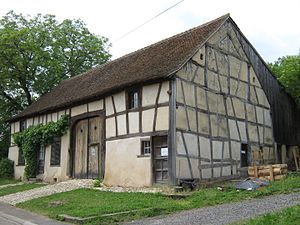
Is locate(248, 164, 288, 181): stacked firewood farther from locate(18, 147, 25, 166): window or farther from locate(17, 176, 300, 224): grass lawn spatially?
locate(18, 147, 25, 166): window

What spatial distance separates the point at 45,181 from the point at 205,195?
12299 mm

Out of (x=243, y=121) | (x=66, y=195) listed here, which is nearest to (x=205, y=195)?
(x=66, y=195)

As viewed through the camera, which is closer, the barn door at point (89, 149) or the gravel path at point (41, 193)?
the gravel path at point (41, 193)

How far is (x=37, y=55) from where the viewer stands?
98.6 feet

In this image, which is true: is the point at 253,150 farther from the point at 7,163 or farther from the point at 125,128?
the point at 7,163

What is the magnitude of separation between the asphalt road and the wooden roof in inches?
281

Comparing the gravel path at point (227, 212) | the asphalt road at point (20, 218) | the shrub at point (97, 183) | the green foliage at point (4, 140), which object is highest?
the green foliage at point (4, 140)

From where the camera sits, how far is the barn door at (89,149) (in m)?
19.0

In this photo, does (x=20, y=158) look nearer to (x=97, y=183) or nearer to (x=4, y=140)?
(x=4, y=140)

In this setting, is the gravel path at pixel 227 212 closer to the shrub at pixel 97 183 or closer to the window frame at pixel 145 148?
the window frame at pixel 145 148

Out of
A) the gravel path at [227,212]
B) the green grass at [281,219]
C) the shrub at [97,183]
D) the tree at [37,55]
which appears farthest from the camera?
the tree at [37,55]

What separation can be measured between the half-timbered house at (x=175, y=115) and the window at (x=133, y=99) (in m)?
0.05

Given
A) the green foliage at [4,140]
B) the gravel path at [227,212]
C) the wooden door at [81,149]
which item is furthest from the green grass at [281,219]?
the green foliage at [4,140]

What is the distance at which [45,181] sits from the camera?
2214 cm
